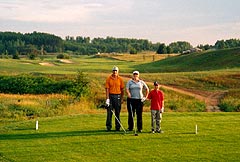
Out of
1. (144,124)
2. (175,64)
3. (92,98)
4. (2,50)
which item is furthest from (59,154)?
(2,50)

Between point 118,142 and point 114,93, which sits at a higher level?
point 114,93

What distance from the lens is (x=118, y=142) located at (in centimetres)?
1486

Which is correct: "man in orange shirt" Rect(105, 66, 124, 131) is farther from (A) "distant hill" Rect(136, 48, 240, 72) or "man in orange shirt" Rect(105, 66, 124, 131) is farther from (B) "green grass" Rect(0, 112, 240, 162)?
(A) "distant hill" Rect(136, 48, 240, 72)

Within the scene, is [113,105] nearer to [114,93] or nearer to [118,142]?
[114,93]

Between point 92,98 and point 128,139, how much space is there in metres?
23.0

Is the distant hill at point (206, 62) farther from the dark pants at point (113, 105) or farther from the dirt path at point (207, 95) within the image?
the dark pants at point (113, 105)

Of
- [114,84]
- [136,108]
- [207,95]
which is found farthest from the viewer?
[207,95]

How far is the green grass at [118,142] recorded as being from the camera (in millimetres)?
12953

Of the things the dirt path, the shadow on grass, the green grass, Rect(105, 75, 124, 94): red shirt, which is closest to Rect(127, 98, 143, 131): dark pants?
the green grass

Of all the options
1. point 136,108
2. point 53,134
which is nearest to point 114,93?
point 136,108

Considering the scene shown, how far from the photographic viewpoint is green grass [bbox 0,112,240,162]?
13.0 m

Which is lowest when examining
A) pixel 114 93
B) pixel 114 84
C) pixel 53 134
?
pixel 53 134

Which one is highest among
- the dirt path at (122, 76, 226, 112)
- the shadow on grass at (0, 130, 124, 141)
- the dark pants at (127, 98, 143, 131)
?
the dark pants at (127, 98, 143, 131)

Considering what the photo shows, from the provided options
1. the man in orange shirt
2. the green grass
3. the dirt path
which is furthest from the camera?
the dirt path
